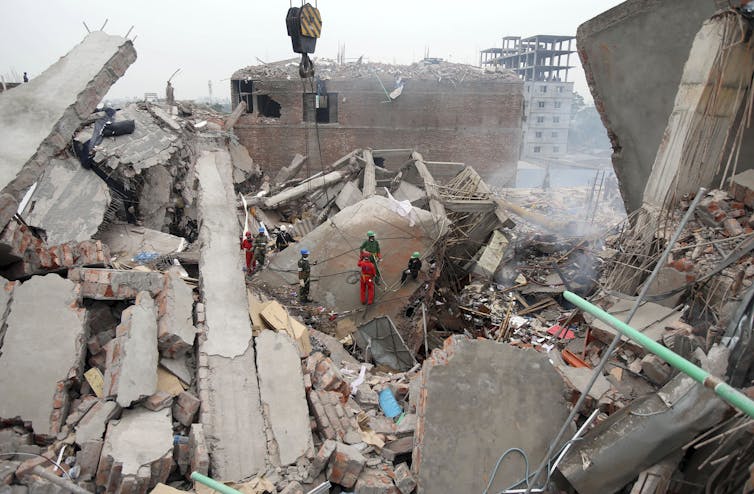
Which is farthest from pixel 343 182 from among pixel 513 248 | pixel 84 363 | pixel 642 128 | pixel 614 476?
pixel 614 476

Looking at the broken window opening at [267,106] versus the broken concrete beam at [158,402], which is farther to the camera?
the broken window opening at [267,106]

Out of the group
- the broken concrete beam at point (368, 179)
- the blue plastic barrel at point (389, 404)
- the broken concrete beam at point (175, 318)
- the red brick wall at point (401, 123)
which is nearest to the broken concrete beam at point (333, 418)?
the blue plastic barrel at point (389, 404)

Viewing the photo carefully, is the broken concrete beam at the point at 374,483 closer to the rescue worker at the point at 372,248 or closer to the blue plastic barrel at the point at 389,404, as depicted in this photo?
the blue plastic barrel at the point at 389,404

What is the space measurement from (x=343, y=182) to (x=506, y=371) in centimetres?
1015

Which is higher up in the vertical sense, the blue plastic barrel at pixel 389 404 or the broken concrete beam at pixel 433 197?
the broken concrete beam at pixel 433 197

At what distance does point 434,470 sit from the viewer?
12.6ft

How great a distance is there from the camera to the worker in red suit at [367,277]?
7.55m

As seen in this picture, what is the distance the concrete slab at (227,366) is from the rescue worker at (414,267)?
114 inches

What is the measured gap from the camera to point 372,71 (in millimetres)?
18578

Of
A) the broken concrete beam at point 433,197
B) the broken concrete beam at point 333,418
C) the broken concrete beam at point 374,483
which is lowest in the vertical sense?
the broken concrete beam at point 374,483

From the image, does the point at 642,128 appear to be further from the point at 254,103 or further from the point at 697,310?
the point at 254,103

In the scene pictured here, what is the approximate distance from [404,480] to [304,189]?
10.1m

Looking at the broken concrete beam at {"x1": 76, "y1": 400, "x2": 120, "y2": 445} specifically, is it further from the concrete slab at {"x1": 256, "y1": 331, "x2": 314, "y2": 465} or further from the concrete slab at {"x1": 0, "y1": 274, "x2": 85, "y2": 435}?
the concrete slab at {"x1": 256, "y1": 331, "x2": 314, "y2": 465}

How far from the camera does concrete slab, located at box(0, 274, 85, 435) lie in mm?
3943
